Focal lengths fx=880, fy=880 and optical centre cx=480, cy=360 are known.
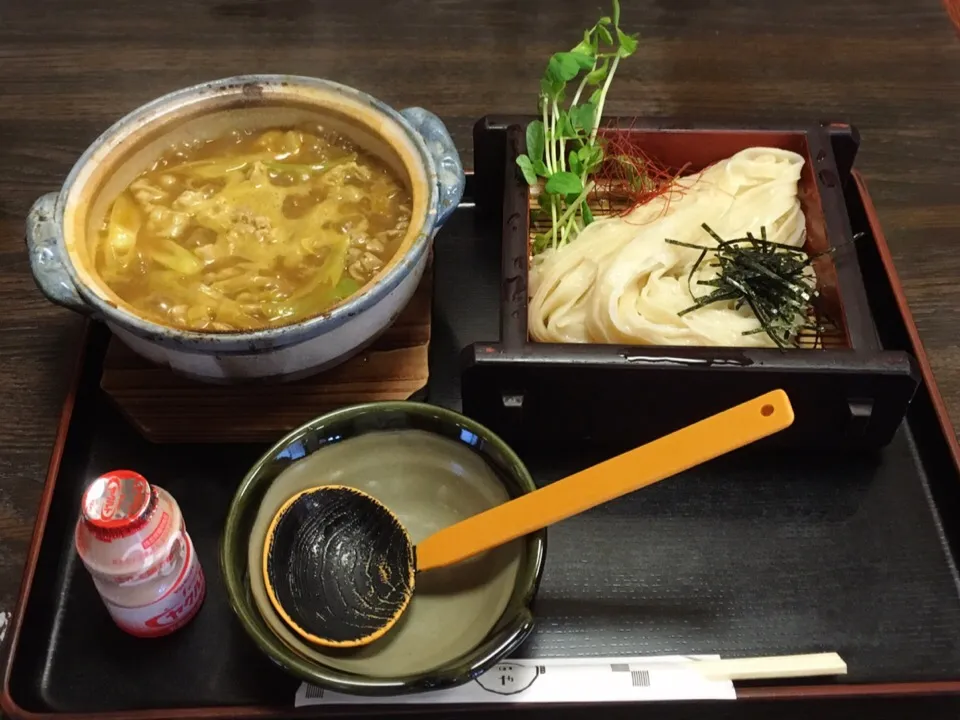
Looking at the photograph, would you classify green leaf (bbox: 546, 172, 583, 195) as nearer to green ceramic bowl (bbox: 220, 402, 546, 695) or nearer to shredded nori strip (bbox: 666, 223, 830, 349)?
shredded nori strip (bbox: 666, 223, 830, 349)

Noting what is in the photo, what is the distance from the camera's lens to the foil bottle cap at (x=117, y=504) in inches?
39.7

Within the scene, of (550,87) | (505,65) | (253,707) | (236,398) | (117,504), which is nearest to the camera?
(117,504)

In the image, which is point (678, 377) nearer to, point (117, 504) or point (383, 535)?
point (383, 535)

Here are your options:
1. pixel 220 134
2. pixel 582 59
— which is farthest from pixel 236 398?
pixel 582 59

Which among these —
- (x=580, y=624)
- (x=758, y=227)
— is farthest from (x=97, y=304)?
(x=758, y=227)

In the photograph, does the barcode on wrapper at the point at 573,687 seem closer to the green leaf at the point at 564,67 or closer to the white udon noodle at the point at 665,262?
the white udon noodle at the point at 665,262

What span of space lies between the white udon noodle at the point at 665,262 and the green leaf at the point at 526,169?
0.13m

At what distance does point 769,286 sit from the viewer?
1.39 m

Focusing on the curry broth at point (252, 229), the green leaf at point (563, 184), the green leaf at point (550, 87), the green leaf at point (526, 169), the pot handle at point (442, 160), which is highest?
the green leaf at point (550, 87)

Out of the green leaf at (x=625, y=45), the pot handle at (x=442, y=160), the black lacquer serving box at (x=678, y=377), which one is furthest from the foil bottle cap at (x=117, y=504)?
the green leaf at (x=625, y=45)

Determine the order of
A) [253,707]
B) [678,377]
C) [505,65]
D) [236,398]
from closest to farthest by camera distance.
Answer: [253,707], [678,377], [236,398], [505,65]

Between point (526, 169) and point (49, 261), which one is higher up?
point (526, 169)

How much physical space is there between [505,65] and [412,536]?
128 cm

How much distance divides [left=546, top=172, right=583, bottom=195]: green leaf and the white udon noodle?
0.25ft
